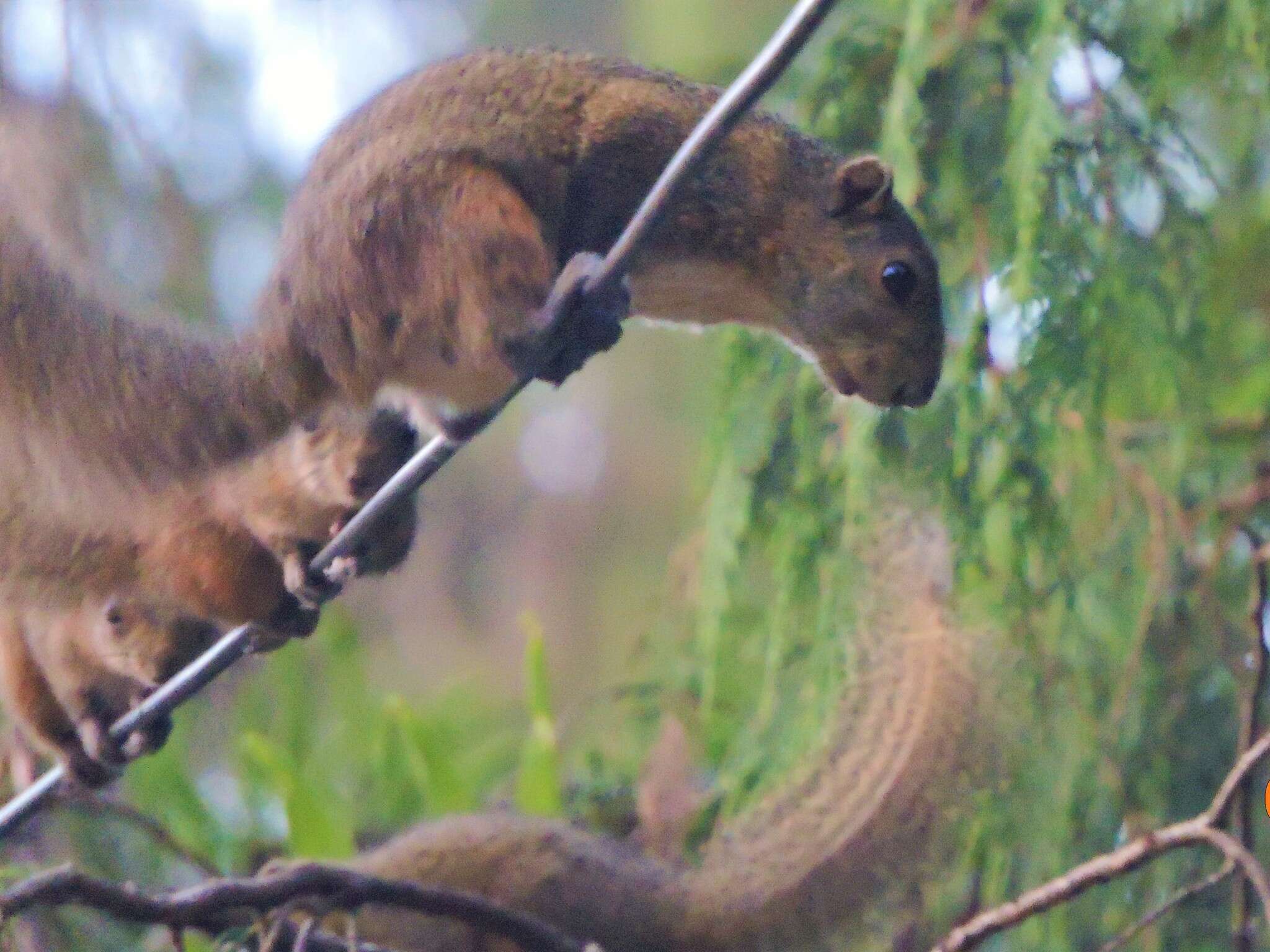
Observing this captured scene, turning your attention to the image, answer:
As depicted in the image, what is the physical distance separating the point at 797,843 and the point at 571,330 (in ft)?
2.32

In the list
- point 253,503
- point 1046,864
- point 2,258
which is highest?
point 2,258

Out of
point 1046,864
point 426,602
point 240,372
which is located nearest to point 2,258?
point 240,372

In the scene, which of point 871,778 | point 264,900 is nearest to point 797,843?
point 871,778

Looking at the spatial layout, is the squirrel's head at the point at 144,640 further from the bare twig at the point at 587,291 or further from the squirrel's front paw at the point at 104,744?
the bare twig at the point at 587,291

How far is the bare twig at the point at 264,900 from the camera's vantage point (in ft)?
3.76

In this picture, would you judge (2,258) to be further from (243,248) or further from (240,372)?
(243,248)

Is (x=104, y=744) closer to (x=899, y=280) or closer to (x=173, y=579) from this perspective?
(x=173, y=579)

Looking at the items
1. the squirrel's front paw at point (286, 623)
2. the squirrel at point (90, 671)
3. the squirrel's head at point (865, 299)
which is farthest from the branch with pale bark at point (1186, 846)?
the squirrel at point (90, 671)

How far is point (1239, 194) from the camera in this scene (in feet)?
7.09

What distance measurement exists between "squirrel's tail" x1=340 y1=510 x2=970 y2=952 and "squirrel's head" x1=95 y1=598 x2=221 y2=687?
14.2 inches

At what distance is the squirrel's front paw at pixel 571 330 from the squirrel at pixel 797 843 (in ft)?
1.68

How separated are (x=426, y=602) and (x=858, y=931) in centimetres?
373

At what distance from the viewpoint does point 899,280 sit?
4.89ft

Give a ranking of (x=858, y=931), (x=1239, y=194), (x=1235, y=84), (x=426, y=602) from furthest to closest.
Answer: (x=426, y=602) → (x=1239, y=194) → (x=1235, y=84) → (x=858, y=931)
